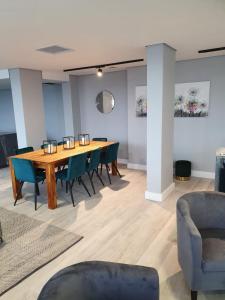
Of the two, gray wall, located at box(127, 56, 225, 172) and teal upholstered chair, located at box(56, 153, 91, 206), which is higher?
gray wall, located at box(127, 56, 225, 172)

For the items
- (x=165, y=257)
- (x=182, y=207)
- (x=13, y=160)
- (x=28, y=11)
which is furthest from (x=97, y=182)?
(x=28, y=11)

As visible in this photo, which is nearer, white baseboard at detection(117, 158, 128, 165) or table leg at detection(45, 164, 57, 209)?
table leg at detection(45, 164, 57, 209)

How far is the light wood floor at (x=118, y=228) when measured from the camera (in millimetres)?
2133

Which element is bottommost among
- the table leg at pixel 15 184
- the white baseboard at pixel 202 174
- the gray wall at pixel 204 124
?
the white baseboard at pixel 202 174

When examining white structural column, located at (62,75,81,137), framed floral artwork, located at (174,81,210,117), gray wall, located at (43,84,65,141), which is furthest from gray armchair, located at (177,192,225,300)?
gray wall, located at (43,84,65,141)

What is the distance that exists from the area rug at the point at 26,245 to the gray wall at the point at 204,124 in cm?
306

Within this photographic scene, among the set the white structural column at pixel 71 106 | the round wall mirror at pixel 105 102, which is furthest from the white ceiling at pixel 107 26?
the white structural column at pixel 71 106

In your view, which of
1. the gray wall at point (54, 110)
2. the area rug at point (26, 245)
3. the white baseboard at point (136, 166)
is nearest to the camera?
the area rug at point (26, 245)

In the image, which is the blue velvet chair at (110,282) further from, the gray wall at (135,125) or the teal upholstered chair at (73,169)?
the gray wall at (135,125)

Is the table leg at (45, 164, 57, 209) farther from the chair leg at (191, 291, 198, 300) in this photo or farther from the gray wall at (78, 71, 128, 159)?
the gray wall at (78, 71, 128, 159)

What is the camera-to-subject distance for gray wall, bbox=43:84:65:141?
7.12 metres

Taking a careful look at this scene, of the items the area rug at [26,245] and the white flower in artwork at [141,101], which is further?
the white flower in artwork at [141,101]

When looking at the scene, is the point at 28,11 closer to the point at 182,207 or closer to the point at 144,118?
the point at 182,207

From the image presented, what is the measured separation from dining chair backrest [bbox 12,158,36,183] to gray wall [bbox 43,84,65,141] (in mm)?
3725
